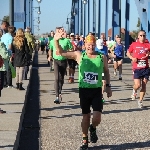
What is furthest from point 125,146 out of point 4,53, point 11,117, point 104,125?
point 4,53

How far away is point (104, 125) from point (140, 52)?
10.0ft

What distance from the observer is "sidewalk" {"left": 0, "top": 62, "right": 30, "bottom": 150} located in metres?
7.18

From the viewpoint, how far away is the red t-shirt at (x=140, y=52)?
11656mm

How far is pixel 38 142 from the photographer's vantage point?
25.7 ft

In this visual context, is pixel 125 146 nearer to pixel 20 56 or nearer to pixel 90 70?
pixel 90 70

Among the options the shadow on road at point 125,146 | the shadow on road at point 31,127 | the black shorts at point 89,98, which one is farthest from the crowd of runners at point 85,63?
the shadow on road at point 31,127

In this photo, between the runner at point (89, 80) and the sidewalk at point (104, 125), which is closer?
the runner at point (89, 80)

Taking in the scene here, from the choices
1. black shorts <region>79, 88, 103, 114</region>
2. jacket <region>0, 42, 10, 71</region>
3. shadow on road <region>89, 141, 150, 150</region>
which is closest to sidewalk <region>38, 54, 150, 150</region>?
shadow on road <region>89, 141, 150, 150</region>

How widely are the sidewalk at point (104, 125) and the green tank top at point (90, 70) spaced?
903 millimetres

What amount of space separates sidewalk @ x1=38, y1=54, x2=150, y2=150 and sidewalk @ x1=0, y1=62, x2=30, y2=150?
43 cm

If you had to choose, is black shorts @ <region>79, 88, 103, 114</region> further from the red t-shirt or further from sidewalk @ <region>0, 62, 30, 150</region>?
the red t-shirt

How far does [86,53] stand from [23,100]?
14.3ft

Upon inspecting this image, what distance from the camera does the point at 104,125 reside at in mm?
9172

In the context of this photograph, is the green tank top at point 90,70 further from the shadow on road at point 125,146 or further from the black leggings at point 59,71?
the black leggings at point 59,71
